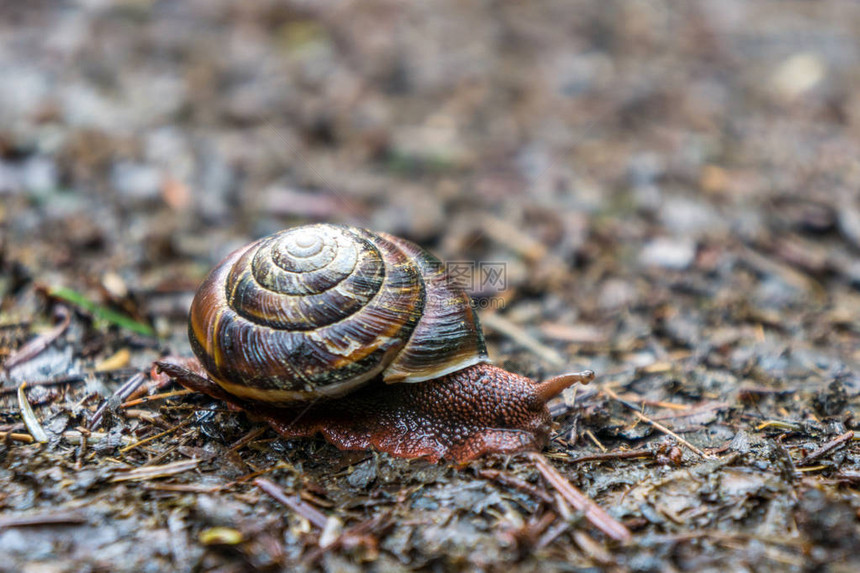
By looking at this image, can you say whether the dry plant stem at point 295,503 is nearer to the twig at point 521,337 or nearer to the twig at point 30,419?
the twig at point 30,419

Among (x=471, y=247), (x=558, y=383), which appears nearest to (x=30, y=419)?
(x=558, y=383)

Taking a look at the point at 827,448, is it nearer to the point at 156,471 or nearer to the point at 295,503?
the point at 295,503

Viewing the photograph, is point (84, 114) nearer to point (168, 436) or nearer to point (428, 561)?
point (168, 436)

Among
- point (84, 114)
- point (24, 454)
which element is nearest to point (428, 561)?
point (24, 454)

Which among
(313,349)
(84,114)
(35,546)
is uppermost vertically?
(84,114)

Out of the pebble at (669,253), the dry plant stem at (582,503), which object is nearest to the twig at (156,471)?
the dry plant stem at (582,503)

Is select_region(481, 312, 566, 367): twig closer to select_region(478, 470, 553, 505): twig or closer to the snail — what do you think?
the snail

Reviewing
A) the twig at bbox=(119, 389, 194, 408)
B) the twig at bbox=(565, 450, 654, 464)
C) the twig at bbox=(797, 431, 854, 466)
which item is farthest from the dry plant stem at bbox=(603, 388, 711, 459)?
the twig at bbox=(119, 389, 194, 408)
